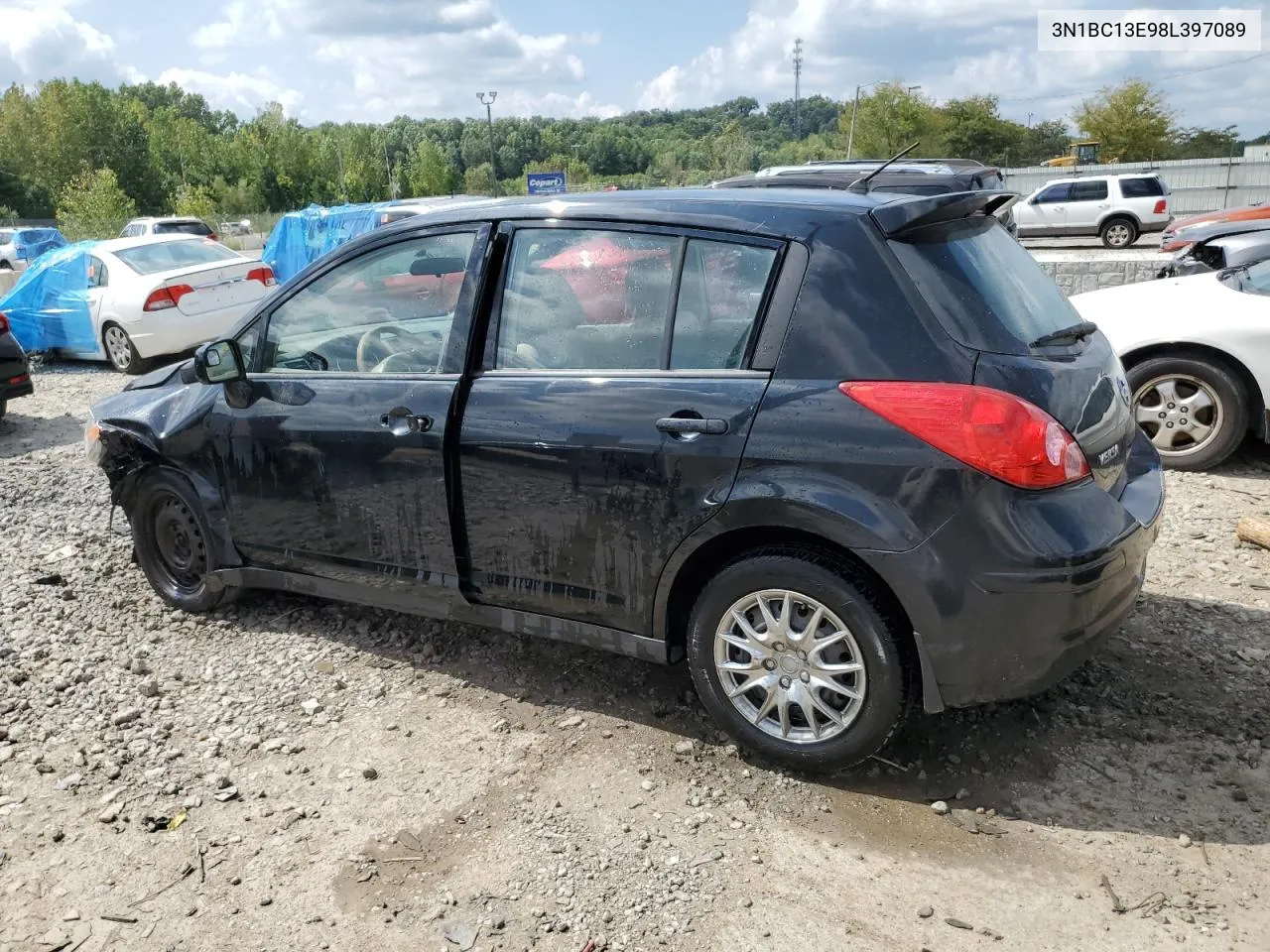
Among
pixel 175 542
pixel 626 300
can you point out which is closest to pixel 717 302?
pixel 626 300

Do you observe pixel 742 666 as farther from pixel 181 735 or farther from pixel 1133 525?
pixel 181 735

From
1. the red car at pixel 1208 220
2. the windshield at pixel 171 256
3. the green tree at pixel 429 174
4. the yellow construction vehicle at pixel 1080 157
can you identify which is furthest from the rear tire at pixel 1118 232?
the green tree at pixel 429 174

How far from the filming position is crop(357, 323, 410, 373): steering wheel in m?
3.92

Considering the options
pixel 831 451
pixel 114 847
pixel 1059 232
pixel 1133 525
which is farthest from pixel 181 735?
pixel 1059 232

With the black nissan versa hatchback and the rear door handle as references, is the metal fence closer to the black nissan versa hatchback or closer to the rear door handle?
the black nissan versa hatchback

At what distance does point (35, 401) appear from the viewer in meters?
11.1

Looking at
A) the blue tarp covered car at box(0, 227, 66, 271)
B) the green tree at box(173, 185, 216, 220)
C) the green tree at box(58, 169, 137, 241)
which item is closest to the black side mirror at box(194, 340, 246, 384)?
the blue tarp covered car at box(0, 227, 66, 271)

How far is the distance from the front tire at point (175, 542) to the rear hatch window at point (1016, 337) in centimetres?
321

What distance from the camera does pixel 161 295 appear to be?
1200 centimetres

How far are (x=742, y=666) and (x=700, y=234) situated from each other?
1382mm

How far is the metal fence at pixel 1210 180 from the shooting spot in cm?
3478

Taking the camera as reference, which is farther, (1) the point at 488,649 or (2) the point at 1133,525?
(1) the point at 488,649

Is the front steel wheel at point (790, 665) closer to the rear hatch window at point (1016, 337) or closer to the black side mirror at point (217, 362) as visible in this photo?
the rear hatch window at point (1016, 337)

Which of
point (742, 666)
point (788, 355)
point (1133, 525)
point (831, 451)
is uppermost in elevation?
point (788, 355)
